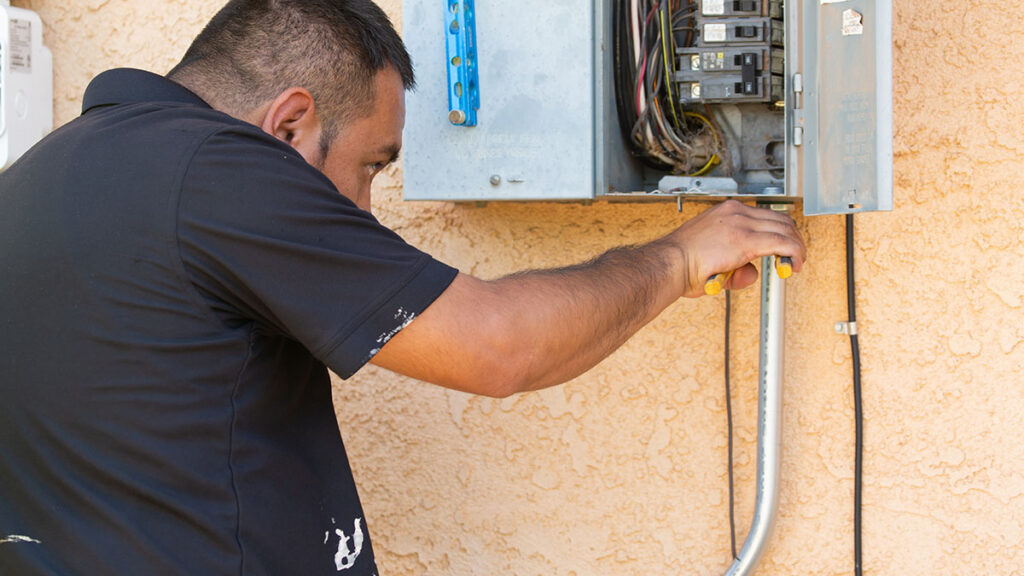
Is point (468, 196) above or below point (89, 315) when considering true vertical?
above

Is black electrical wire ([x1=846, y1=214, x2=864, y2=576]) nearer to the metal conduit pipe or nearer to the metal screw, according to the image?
the metal conduit pipe

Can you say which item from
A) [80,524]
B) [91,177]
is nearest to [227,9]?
[91,177]

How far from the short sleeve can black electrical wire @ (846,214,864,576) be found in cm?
84

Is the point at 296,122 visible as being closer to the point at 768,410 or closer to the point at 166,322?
the point at 166,322

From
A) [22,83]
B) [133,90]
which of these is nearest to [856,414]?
[133,90]

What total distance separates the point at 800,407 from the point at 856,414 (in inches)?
3.8

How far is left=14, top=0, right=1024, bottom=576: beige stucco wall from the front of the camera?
1554 millimetres

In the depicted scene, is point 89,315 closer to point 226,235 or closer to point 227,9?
point 226,235

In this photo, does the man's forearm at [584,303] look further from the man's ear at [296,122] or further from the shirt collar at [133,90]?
the shirt collar at [133,90]

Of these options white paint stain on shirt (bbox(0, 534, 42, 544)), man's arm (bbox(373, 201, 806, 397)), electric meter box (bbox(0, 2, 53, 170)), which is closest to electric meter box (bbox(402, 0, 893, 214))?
man's arm (bbox(373, 201, 806, 397))

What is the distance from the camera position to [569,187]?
1.49 metres

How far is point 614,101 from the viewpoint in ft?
5.25

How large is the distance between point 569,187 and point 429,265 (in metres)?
0.44

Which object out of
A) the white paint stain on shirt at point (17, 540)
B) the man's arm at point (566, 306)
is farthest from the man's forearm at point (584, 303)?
the white paint stain on shirt at point (17, 540)
